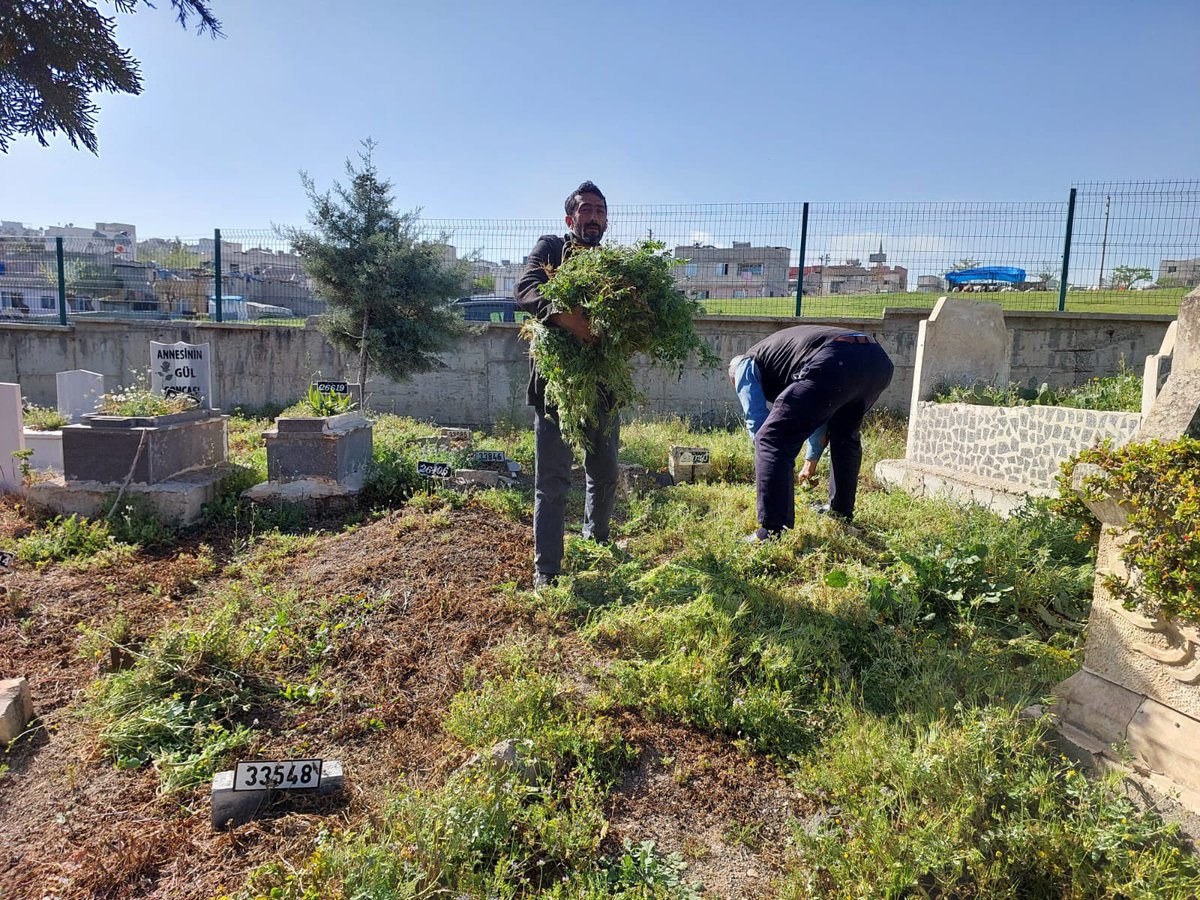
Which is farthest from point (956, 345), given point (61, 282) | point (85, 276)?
point (61, 282)

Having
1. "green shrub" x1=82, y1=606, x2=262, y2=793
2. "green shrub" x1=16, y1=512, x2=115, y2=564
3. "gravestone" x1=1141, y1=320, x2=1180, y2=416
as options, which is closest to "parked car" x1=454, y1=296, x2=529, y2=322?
Answer: "green shrub" x1=16, y1=512, x2=115, y2=564

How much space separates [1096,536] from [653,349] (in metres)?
2.07

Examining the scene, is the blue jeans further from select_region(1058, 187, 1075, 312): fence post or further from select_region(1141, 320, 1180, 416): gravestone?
select_region(1058, 187, 1075, 312): fence post

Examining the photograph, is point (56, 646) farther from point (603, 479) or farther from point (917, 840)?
point (917, 840)

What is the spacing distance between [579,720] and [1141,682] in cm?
187

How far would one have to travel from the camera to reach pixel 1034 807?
2234mm

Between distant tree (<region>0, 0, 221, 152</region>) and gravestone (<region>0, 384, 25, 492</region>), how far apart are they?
A: 3.38m

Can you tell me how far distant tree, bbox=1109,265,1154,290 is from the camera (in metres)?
8.85

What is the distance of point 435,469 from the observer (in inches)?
229

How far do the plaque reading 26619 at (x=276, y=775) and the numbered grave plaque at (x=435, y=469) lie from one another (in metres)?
3.54

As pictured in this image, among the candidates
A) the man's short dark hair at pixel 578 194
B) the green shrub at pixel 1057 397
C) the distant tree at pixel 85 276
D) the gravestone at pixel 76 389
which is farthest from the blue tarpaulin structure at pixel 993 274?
the distant tree at pixel 85 276

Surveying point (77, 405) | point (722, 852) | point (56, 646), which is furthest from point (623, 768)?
point (77, 405)

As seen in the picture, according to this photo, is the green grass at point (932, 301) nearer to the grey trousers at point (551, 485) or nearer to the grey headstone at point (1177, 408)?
the grey trousers at point (551, 485)

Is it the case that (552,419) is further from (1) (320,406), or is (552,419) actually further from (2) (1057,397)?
(2) (1057,397)
